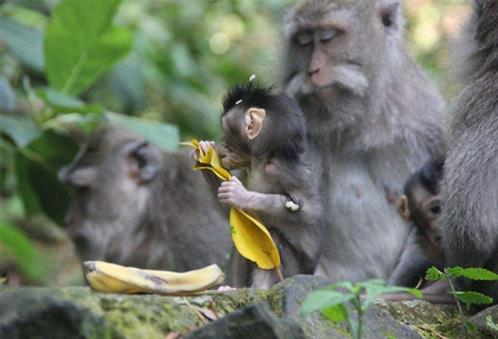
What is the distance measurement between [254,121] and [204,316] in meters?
1.22

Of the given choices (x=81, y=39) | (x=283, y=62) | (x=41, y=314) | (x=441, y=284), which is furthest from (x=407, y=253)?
(x=41, y=314)

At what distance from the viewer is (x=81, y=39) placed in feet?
25.1

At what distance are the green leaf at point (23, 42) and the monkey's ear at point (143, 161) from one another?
110cm

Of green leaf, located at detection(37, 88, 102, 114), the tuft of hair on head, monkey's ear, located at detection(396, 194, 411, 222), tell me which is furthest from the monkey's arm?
green leaf, located at detection(37, 88, 102, 114)

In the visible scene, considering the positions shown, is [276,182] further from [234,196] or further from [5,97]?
[5,97]

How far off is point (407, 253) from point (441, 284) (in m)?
0.93

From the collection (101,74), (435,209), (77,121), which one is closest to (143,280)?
(435,209)

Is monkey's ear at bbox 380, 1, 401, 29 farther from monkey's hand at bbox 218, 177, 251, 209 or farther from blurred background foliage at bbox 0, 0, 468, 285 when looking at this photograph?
monkey's hand at bbox 218, 177, 251, 209

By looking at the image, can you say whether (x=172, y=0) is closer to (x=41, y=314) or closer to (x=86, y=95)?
(x=86, y=95)

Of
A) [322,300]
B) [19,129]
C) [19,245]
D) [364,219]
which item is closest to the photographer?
[322,300]

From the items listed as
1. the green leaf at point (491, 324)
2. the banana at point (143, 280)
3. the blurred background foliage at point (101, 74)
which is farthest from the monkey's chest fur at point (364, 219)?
the banana at point (143, 280)

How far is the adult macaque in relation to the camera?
8.49 metres

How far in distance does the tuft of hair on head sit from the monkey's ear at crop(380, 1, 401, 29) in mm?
2089

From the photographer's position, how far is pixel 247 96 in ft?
16.8
